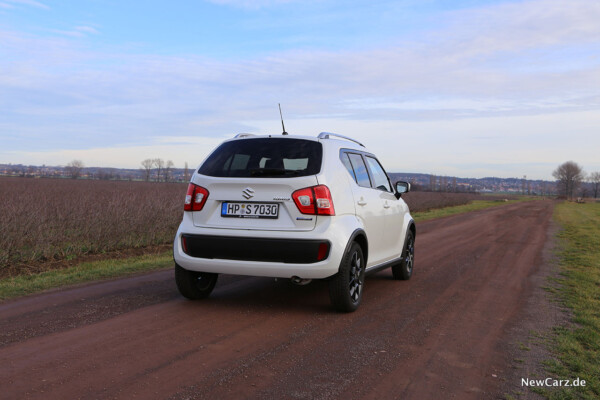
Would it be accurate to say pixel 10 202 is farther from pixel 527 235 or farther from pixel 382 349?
pixel 527 235

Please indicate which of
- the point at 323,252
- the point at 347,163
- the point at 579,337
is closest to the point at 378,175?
the point at 347,163

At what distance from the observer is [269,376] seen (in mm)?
3766

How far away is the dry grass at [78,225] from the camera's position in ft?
30.6

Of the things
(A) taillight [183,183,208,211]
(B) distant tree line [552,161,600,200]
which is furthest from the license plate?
(B) distant tree line [552,161,600,200]

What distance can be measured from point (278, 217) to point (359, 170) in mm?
1649

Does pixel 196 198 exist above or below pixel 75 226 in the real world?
above

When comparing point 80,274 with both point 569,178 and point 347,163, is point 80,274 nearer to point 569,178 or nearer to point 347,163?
point 347,163

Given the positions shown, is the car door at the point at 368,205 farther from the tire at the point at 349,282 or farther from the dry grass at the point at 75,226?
the dry grass at the point at 75,226

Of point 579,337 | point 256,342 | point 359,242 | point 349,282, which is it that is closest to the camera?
point 256,342

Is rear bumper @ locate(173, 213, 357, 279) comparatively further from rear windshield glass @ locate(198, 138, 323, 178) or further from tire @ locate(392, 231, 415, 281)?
tire @ locate(392, 231, 415, 281)

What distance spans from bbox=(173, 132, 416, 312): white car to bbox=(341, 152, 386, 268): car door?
0.03 m

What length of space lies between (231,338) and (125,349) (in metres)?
0.92

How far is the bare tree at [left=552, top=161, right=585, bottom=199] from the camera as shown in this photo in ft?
538

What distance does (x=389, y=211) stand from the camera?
7.23m
